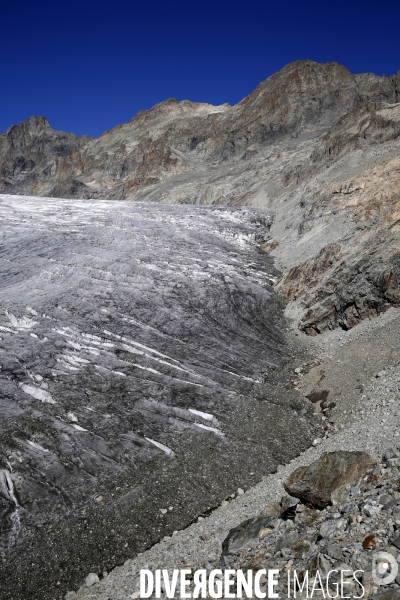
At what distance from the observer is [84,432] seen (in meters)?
13.5

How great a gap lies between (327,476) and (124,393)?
8332mm

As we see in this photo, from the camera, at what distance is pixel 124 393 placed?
1554 centimetres

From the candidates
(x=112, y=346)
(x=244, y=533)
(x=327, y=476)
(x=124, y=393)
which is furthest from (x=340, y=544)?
(x=112, y=346)

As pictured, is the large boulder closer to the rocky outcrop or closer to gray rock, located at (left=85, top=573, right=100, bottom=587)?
the rocky outcrop

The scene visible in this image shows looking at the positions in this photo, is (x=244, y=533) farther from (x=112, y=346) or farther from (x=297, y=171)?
(x=297, y=171)

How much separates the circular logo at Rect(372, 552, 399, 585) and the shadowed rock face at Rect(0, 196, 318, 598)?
592 centimetres

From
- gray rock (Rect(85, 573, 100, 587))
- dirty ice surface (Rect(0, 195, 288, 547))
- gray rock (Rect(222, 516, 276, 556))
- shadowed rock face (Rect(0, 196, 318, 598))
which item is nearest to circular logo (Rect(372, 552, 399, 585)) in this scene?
gray rock (Rect(222, 516, 276, 556))

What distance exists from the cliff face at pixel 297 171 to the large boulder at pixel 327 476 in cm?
1073

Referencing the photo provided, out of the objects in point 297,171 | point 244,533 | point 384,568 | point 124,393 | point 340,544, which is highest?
point 297,171

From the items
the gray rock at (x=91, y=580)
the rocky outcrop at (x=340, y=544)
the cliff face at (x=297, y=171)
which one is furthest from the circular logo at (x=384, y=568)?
the cliff face at (x=297, y=171)

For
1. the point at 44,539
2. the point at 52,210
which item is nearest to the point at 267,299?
the point at 44,539

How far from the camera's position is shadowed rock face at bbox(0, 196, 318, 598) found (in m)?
10.9

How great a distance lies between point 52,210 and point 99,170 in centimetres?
6349

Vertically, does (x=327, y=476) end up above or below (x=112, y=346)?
below
